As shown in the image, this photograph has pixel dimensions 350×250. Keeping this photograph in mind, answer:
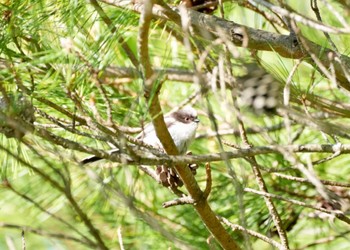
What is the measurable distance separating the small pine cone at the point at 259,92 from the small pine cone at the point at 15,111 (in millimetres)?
400

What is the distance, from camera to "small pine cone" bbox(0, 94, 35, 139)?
1426 mm

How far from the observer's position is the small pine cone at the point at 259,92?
61.5 inches

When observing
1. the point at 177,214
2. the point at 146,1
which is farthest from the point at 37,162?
the point at 146,1


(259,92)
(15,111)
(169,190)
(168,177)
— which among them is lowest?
(169,190)

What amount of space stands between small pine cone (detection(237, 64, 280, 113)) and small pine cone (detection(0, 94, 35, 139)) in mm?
400

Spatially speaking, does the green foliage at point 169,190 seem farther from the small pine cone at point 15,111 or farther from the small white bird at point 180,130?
the small pine cone at point 15,111

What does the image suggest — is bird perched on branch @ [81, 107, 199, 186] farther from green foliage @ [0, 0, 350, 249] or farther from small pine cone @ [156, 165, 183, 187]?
small pine cone @ [156, 165, 183, 187]

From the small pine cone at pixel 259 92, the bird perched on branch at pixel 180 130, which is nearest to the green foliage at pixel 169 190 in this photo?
the bird perched on branch at pixel 180 130

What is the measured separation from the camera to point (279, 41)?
178 centimetres

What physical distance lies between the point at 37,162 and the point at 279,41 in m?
1.10

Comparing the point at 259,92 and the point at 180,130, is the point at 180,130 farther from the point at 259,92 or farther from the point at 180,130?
the point at 259,92

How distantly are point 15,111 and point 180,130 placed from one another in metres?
1.12

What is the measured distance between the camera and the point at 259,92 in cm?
158

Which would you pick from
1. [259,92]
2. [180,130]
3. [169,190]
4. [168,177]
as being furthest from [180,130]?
[259,92]
